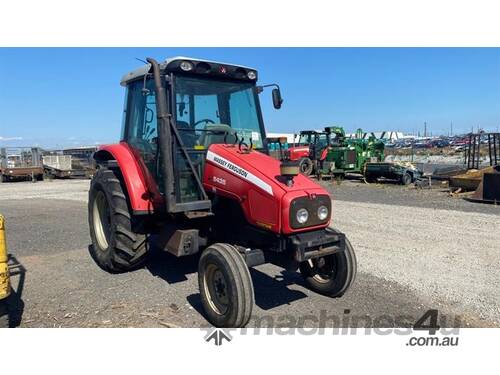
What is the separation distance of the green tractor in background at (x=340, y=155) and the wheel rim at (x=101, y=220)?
14503 millimetres

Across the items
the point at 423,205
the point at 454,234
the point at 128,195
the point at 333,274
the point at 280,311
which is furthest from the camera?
the point at 423,205

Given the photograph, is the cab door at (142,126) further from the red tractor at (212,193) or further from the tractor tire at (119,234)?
→ the tractor tire at (119,234)

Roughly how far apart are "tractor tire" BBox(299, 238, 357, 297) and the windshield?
1.59 meters

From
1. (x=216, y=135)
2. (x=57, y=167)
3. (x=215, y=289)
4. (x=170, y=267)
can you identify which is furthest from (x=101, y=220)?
(x=57, y=167)

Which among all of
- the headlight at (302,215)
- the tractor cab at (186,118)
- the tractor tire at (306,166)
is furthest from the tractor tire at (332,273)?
the tractor cab at (186,118)

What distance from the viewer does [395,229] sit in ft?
24.8

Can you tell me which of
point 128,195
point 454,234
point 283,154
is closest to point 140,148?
point 128,195

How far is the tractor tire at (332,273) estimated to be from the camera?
13.4ft

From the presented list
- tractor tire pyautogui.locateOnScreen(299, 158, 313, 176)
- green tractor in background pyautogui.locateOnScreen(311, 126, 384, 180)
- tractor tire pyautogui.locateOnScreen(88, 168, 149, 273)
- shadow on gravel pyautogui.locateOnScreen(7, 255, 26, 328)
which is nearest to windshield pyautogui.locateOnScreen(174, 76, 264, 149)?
tractor tire pyautogui.locateOnScreen(299, 158, 313, 176)

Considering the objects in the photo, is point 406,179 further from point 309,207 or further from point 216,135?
point 309,207

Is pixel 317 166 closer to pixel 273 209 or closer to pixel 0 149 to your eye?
pixel 273 209

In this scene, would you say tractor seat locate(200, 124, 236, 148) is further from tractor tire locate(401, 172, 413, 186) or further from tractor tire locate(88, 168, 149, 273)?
tractor tire locate(401, 172, 413, 186)

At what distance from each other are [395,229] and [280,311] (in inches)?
172

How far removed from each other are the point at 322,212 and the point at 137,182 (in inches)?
92.3
